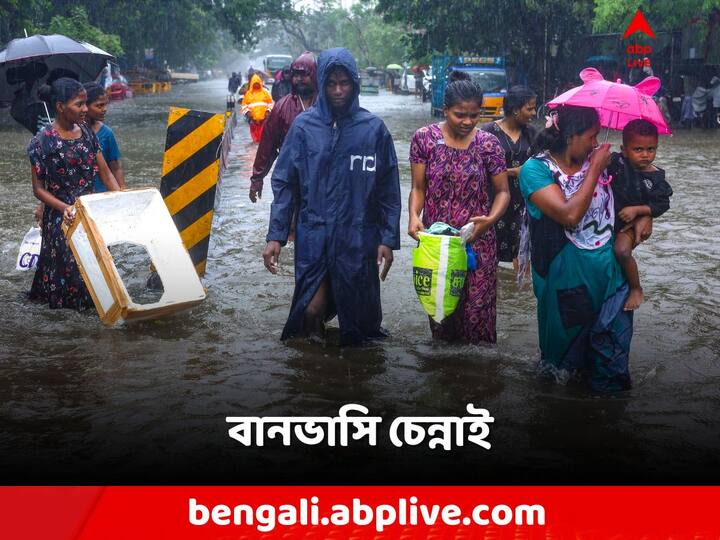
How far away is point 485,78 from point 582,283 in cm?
2171

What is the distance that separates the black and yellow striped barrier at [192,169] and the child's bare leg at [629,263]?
10.5 ft

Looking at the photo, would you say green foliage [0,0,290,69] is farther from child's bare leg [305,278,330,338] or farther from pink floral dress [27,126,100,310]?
child's bare leg [305,278,330,338]

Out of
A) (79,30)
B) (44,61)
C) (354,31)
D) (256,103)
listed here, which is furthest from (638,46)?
(354,31)

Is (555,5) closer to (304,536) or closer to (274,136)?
(274,136)

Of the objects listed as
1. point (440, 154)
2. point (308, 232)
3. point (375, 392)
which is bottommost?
point (375, 392)

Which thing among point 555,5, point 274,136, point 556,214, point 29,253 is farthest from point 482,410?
point 555,5

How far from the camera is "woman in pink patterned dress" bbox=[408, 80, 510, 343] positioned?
4.68 meters

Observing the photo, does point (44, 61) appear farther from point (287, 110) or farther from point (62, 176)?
point (287, 110)

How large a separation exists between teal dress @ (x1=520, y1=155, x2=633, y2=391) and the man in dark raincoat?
227 cm

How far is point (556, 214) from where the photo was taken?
13.2 feet

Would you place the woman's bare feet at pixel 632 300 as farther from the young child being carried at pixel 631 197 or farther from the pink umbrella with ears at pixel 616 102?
the pink umbrella with ears at pixel 616 102

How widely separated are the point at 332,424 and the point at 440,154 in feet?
5.25

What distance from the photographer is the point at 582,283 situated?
163 inches

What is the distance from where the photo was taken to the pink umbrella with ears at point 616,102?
392cm
